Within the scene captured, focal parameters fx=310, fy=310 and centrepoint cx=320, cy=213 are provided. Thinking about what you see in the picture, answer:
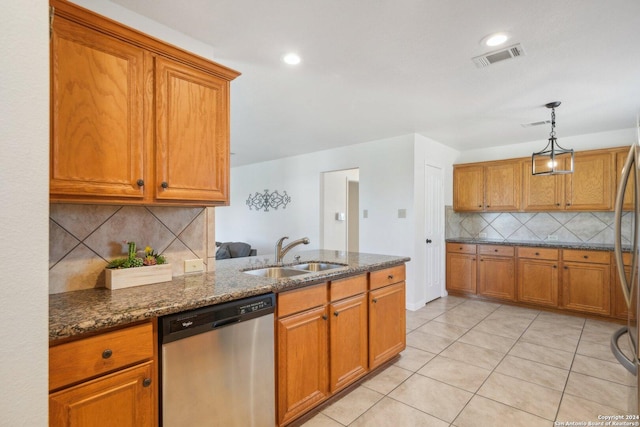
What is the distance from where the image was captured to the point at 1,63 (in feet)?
2.27

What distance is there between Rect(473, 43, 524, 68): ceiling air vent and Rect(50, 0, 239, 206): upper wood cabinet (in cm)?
181

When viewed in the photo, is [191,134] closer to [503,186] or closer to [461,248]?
[461,248]

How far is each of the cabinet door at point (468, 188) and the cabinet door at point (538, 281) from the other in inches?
42.7

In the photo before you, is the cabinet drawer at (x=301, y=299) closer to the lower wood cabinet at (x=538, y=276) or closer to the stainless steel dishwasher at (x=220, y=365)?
the stainless steel dishwasher at (x=220, y=365)

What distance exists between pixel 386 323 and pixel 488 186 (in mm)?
3379

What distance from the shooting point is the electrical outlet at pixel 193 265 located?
204 cm

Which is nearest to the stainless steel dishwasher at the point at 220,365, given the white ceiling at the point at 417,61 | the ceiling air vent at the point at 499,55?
the white ceiling at the point at 417,61

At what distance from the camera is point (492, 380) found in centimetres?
246

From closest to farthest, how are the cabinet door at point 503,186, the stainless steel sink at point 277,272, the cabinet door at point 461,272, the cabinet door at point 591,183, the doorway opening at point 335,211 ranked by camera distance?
the stainless steel sink at point 277,272 < the cabinet door at point 591,183 < the cabinet door at point 503,186 < the cabinet door at point 461,272 < the doorway opening at point 335,211

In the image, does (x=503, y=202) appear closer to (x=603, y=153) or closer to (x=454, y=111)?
(x=603, y=153)

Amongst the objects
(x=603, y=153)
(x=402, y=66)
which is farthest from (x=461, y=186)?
(x=402, y=66)

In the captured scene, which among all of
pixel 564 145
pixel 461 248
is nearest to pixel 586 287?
pixel 461 248

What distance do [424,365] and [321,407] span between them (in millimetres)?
1105

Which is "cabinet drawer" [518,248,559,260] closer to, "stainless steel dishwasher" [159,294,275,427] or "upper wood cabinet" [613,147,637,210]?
"upper wood cabinet" [613,147,637,210]
